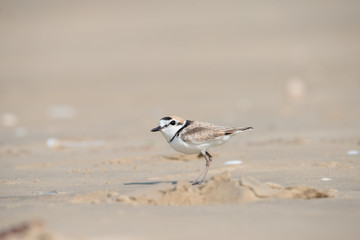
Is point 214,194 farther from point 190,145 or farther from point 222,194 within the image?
point 190,145

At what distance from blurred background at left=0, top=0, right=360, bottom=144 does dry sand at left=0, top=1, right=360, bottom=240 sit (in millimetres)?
105

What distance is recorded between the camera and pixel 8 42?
38875mm

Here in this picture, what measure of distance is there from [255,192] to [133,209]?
127 cm

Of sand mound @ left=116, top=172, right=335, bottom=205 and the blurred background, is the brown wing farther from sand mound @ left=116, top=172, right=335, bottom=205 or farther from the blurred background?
the blurred background

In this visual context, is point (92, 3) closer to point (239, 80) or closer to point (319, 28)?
point (319, 28)

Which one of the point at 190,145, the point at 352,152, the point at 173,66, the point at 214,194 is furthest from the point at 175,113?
the point at 173,66

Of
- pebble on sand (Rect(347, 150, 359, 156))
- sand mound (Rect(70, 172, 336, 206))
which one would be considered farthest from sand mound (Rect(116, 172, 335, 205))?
pebble on sand (Rect(347, 150, 359, 156))

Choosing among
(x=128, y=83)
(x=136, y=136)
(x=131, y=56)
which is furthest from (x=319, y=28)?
(x=136, y=136)

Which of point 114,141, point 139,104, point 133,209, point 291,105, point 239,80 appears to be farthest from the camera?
point 239,80

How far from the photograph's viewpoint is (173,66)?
100 ft

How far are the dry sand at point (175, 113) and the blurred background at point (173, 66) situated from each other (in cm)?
11

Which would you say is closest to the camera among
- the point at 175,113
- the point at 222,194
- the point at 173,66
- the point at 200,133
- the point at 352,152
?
the point at 222,194

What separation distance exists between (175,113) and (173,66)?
1332 centimetres

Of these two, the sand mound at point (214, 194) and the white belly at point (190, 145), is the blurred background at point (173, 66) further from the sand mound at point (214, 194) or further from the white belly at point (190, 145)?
the sand mound at point (214, 194)
